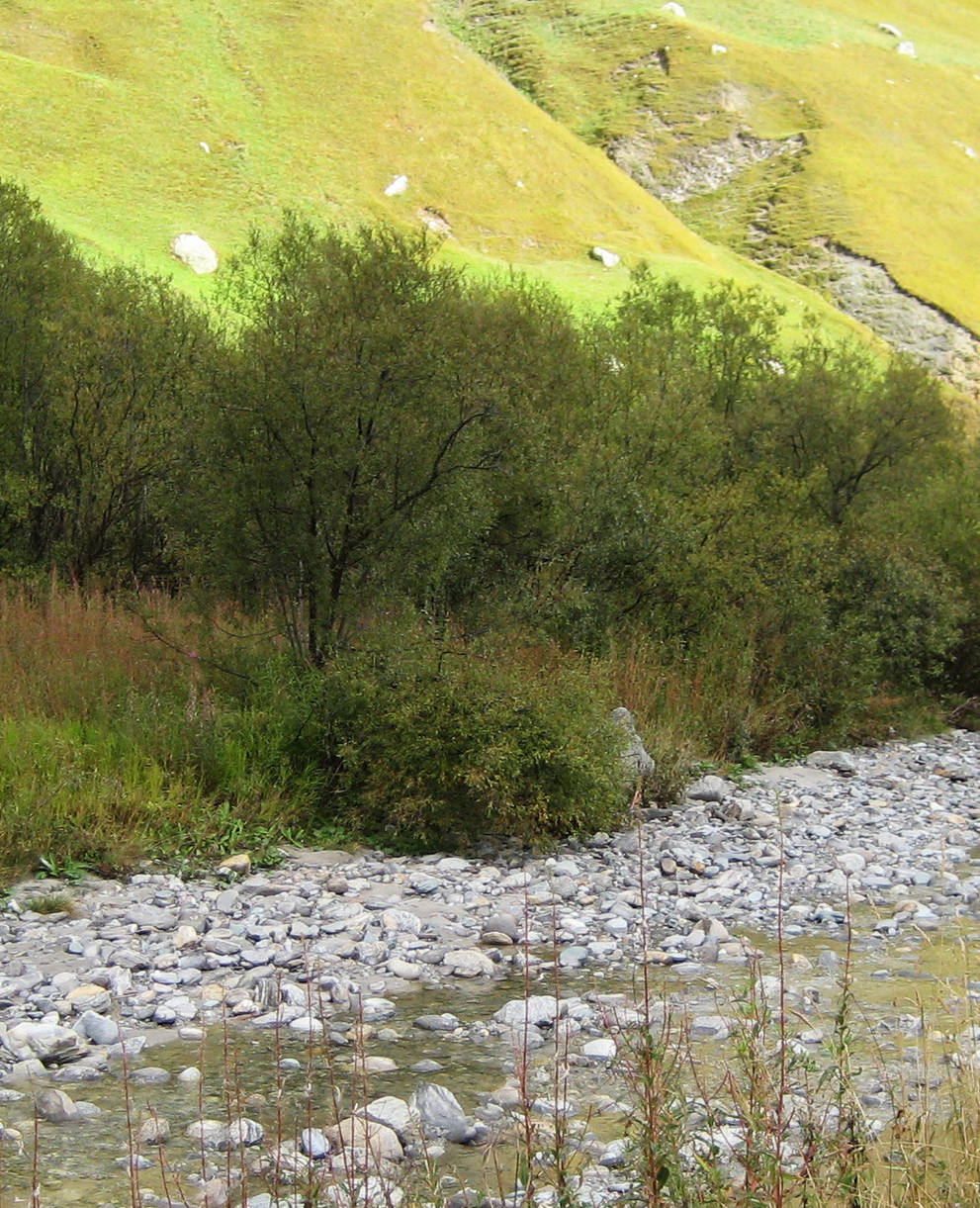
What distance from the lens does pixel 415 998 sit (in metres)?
7.60

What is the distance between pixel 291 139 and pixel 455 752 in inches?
2325

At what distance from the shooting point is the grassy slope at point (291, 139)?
5116 cm

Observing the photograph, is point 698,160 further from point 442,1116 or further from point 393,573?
point 442,1116

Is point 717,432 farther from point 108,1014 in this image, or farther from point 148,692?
point 108,1014

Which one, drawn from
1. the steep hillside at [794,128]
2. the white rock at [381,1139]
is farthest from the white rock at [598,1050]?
the steep hillside at [794,128]

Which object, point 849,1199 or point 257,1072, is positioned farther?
point 257,1072

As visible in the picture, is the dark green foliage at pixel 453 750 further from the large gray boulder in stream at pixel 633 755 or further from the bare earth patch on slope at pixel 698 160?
the bare earth patch on slope at pixel 698 160

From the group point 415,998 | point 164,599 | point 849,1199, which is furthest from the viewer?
point 164,599

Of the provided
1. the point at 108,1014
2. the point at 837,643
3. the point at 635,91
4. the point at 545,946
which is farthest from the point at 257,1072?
the point at 635,91

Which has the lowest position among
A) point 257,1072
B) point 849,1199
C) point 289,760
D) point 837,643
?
point 837,643

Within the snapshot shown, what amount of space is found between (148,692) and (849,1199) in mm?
9636

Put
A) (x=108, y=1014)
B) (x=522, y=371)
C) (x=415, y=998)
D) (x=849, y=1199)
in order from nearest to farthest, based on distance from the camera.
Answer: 1. (x=849, y=1199)
2. (x=108, y=1014)
3. (x=415, y=998)
4. (x=522, y=371)

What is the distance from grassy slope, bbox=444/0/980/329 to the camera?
86.8 m

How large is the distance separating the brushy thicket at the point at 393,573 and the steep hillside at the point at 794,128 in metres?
56.2
